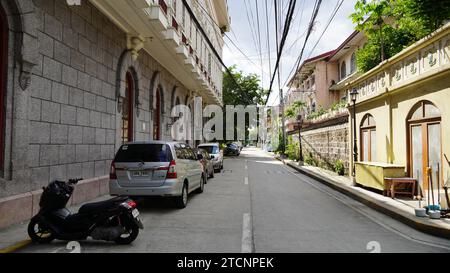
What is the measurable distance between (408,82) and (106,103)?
8.85m

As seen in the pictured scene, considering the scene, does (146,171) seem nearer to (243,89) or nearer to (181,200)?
(181,200)

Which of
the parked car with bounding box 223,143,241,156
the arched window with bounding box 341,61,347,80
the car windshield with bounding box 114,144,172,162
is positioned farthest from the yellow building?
the parked car with bounding box 223,143,241,156

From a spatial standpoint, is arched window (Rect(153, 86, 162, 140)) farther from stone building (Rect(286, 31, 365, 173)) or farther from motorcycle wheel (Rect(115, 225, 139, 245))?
motorcycle wheel (Rect(115, 225, 139, 245))

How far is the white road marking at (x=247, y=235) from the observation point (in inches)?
191

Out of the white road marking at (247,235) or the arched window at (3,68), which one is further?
the arched window at (3,68)

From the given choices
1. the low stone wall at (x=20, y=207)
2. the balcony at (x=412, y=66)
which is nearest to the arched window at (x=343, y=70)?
the balcony at (x=412, y=66)

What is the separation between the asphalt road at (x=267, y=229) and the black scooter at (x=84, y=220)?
0.18 metres

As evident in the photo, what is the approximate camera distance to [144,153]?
297 inches

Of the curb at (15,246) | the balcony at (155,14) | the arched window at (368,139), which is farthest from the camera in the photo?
the arched window at (368,139)

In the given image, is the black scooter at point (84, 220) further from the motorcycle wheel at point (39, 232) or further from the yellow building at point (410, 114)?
the yellow building at point (410, 114)

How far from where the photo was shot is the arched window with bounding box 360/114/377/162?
11.7 metres

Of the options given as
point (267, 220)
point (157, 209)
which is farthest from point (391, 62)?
point (157, 209)

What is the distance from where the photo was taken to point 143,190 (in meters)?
7.35

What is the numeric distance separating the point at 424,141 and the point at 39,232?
→ 8930 mm
